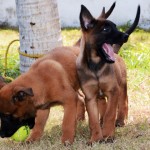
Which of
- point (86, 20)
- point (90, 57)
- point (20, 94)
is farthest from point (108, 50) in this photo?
point (20, 94)

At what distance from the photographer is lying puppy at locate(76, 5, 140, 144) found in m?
5.62

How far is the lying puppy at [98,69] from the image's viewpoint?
562 centimetres

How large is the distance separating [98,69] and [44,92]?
2.10 feet

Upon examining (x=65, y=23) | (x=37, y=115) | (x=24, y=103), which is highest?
(x=24, y=103)

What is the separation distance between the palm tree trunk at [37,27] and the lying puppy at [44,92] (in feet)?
3.98

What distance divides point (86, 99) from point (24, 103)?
735mm

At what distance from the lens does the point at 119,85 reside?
19.9ft

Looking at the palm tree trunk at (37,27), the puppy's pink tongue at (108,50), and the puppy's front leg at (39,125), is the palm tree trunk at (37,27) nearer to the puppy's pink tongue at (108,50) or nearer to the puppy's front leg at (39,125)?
the puppy's front leg at (39,125)

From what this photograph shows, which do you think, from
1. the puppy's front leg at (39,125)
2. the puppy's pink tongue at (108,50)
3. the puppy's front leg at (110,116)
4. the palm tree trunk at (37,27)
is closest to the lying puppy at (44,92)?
the puppy's front leg at (39,125)

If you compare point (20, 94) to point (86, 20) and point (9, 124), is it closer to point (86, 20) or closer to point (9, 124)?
point (9, 124)

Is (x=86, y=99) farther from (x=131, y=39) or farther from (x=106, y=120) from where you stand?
(x=131, y=39)

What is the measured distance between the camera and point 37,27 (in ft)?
23.5

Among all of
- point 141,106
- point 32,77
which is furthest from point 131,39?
point 32,77

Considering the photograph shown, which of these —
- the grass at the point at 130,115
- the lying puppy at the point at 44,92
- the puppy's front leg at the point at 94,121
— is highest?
the lying puppy at the point at 44,92
